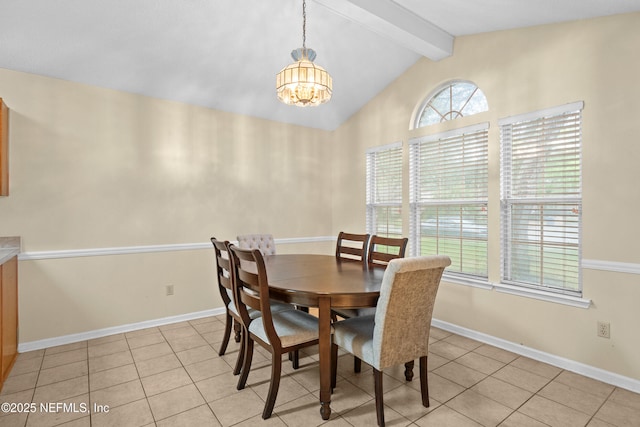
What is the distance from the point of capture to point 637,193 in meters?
2.33

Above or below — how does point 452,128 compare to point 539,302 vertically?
above

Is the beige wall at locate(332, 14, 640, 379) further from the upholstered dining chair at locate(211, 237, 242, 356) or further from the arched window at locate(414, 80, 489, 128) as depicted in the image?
the upholstered dining chair at locate(211, 237, 242, 356)

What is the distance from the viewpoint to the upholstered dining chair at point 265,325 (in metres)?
2.03

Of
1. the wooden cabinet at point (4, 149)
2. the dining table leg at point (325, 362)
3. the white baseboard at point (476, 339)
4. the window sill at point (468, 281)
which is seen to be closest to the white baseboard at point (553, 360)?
the white baseboard at point (476, 339)

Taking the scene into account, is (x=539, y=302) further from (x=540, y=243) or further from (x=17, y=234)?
(x=17, y=234)

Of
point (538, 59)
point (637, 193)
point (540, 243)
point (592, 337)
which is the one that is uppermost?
point (538, 59)

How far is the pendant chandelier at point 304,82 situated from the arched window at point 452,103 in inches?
66.5

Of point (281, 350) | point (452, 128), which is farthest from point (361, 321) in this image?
point (452, 128)

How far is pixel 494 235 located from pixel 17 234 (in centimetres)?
428

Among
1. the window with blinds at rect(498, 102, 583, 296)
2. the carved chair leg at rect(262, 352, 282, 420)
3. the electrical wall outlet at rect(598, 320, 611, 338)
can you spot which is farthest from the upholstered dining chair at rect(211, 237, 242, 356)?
the electrical wall outlet at rect(598, 320, 611, 338)

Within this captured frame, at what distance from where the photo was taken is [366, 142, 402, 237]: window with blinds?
13.6 ft

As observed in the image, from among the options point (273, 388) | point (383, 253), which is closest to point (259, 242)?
point (383, 253)

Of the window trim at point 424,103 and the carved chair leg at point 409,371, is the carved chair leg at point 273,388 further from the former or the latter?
the window trim at point 424,103

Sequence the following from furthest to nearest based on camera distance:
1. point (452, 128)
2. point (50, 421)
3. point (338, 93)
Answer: point (338, 93)
point (452, 128)
point (50, 421)
